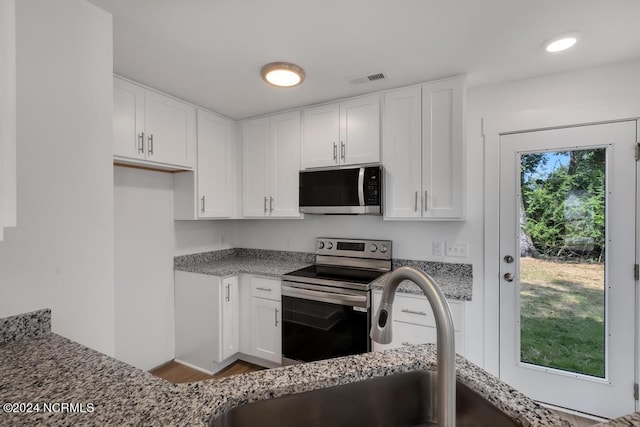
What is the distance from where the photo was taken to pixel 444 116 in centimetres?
199

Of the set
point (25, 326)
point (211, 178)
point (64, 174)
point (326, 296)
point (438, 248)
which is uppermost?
point (211, 178)

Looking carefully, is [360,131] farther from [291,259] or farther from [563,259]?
[563,259]

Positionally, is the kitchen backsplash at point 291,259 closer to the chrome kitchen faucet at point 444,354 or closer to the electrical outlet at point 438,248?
the electrical outlet at point 438,248

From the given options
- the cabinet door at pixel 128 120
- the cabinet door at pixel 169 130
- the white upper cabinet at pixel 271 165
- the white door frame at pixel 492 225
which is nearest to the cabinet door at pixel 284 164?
the white upper cabinet at pixel 271 165

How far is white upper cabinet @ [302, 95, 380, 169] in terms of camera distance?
7.34ft

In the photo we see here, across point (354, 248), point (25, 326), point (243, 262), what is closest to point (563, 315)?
point (354, 248)

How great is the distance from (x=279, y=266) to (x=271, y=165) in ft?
3.27

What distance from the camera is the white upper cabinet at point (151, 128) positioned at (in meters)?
1.93

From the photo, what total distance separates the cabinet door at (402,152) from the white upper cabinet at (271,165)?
0.84 m

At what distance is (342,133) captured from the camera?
2.35 m

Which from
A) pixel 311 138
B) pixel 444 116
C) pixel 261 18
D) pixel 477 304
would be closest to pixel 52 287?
pixel 261 18

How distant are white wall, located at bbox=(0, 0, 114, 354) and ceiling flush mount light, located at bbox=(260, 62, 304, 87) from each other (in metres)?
0.84

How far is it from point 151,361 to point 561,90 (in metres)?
3.93

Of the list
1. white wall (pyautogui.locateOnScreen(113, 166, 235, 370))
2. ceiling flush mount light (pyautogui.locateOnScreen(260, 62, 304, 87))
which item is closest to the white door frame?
ceiling flush mount light (pyautogui.locateOnScreen(260, 62, 304, 87))
